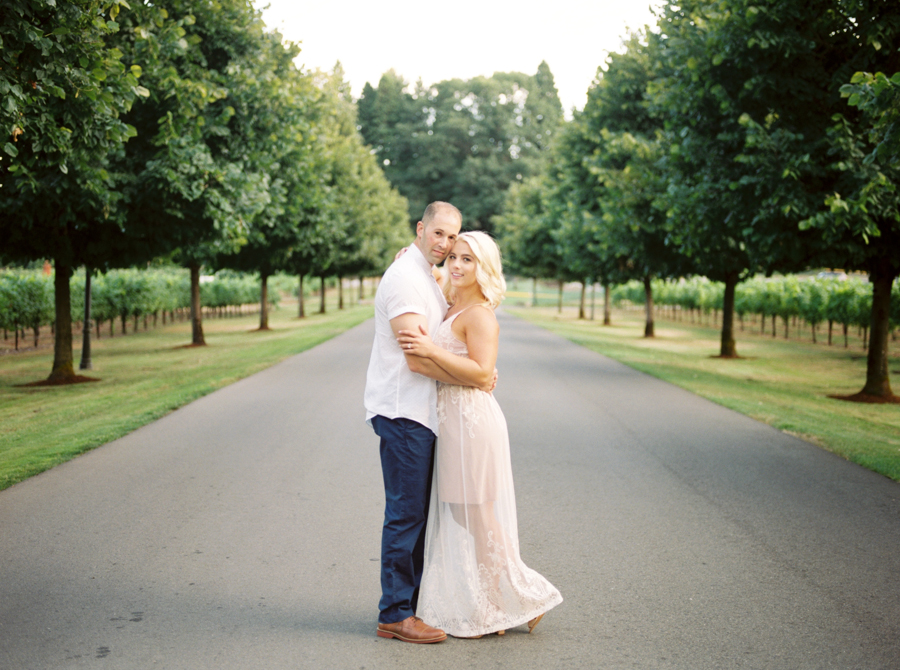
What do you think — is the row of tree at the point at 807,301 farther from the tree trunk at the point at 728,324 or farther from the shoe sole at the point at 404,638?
the shoe sole at the point at 404,638

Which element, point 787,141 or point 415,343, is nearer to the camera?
point 415,343

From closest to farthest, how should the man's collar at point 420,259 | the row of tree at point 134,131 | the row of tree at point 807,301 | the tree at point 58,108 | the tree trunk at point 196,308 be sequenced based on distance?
the man's collar at point 420,259 < the tree at point 58,108 < the row of tree at point 134,131 < the tree trunk at point 196,308 < the row of tree at point 807,301

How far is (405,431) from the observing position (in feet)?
12.6

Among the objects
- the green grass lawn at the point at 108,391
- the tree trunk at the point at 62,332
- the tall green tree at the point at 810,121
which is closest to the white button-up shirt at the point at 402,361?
the green grass lawn at the point at 108,391

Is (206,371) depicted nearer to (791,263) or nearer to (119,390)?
(119,390)

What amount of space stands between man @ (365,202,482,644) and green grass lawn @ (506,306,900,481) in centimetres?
561

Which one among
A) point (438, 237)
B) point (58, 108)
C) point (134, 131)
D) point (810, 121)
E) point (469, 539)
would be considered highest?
point (810, 121)

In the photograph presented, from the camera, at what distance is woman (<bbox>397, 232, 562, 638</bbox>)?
387 centimetres

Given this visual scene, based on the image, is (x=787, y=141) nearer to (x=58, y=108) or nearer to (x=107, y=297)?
(x=58, y=108)

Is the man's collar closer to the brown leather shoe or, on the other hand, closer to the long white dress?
the long white dress

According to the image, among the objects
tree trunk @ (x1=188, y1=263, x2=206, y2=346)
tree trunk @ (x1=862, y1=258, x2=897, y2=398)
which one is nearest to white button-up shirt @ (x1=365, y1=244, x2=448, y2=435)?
tree trunk @ (x1=862, y1=258, x2=897, y2=398)

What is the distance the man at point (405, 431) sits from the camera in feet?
12.5

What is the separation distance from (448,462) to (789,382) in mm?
14604

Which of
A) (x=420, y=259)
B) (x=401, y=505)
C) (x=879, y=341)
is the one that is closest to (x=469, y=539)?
(x=401, y=505)
